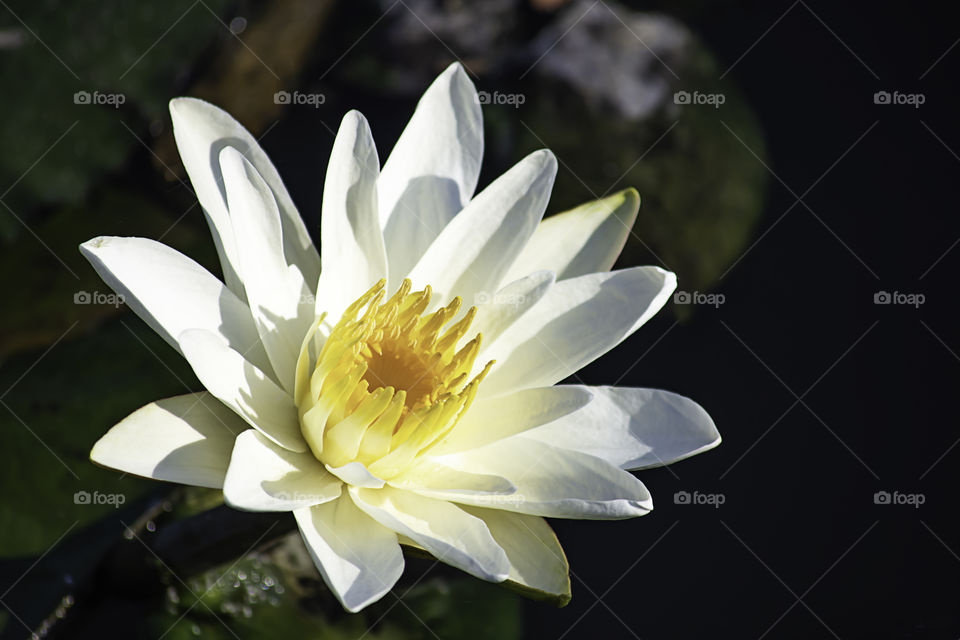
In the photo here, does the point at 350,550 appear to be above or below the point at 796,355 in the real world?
below

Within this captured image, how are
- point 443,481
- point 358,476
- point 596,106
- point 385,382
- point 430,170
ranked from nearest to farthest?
point 358,476 < point 443,481 < point 385,382 < point 430,170 < point 596,106

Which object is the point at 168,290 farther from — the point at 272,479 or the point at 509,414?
the point at 509,414

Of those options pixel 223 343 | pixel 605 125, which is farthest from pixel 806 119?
pixel 223 343

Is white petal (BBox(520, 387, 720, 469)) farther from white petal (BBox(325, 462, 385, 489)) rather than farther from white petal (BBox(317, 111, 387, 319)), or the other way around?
white petal (BBox(317, 111, 387, 319))

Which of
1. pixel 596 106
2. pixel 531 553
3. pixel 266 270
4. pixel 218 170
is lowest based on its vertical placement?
pixel 531 553

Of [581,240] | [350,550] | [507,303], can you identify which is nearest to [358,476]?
[350,550]

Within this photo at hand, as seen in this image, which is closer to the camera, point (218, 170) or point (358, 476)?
point (358, 476)
